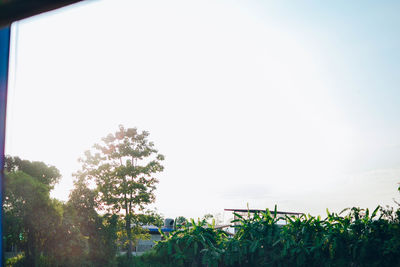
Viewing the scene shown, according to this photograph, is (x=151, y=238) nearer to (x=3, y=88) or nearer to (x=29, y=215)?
(x=29, y=215)

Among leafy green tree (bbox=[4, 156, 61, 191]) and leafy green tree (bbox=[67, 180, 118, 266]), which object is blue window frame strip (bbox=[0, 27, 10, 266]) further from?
leafy green tree (bbox=[4, 156, 61, 191])

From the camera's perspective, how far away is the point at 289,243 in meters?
9.88

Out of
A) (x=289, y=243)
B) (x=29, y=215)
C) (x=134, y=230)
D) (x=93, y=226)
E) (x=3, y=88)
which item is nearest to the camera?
(x=3, y=88)

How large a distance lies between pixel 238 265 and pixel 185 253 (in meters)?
1.93

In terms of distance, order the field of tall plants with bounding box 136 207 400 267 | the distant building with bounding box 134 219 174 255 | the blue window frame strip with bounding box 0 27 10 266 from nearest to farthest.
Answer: the blue window frame strip with bounding box 0 27 10 266, the field of tall plants with bounding box 136 207 400 267, the distant building with bounding box 134 219 174 255

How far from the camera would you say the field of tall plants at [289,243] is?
863cm

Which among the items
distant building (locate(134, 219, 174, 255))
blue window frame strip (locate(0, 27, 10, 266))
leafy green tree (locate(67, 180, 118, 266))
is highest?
blue window frame strip (locate(0, 27, 10, 266))

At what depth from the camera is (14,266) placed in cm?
1255

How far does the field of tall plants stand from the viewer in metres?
8.63

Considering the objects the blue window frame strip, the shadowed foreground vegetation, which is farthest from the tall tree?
the blue window frame strip

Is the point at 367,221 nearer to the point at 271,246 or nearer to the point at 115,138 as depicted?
the point at 271,246

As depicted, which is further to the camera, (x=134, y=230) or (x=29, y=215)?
(x=134, y=230)

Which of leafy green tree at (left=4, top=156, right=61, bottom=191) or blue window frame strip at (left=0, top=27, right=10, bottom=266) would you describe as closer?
blue window frame strip at (left=0, top=27, right=10, bottom=266)

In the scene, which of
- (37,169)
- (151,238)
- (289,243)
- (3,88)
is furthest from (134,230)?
(3,88)
